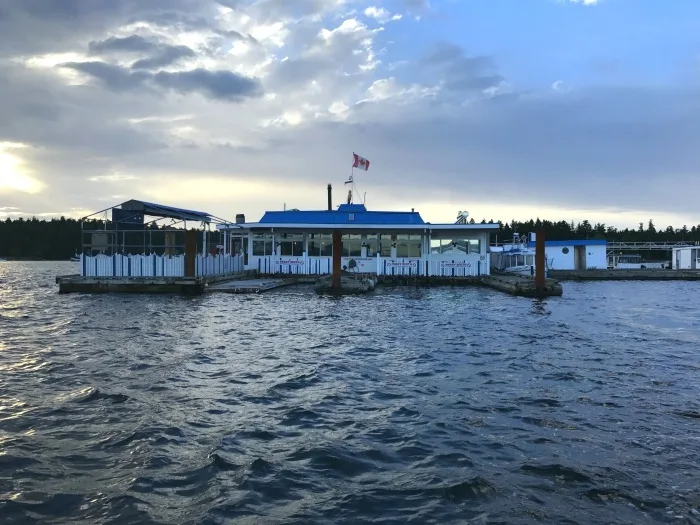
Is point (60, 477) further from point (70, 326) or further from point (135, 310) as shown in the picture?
point (135, 310)

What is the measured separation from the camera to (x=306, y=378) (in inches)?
419

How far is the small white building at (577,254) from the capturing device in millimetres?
54219

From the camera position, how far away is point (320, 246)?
1652 inches

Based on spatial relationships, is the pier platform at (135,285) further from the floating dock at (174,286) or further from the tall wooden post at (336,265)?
the tall wooden post at (336,265)

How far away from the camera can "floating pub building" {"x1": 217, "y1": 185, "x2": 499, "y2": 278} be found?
133ft

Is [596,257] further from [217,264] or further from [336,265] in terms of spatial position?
[217,264]

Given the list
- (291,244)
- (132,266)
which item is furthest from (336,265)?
(132,266)

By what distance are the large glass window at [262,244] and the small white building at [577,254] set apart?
89.2ft

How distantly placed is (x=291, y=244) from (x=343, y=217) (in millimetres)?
4611

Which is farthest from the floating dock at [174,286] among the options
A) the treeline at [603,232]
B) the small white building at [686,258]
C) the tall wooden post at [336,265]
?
the treeline at [603,232]

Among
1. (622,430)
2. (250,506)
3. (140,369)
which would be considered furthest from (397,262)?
(250,506)

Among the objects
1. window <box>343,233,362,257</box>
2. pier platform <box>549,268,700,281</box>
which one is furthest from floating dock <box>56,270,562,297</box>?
pier platform <box>549,268,700,281</box>

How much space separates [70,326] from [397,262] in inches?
1038

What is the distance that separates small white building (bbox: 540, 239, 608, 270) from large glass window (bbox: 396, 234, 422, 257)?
1796 cm
